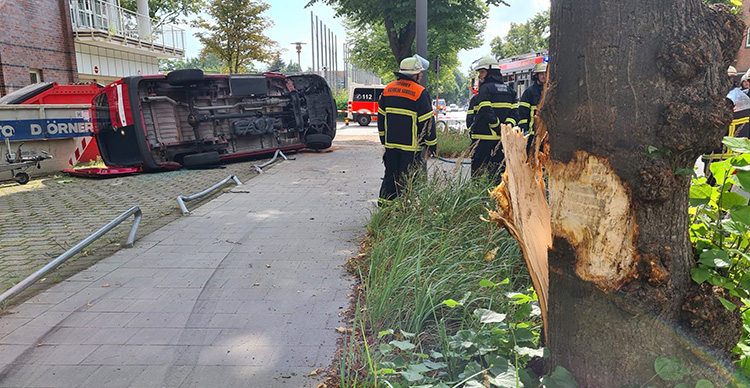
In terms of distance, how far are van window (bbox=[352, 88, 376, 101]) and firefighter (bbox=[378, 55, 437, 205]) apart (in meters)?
23.6

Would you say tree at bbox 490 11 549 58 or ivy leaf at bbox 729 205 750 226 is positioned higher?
tree at bbox 490 11 549 58

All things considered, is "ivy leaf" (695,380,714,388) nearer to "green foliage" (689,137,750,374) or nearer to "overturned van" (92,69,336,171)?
Answer: "green foliage" (689,137,750,374)

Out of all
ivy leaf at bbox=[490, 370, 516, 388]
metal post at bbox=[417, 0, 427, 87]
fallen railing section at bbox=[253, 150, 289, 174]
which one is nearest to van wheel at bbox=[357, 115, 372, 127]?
fallen railing section at bbox=[253, 150, 289, 174]

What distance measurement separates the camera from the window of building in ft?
57.9

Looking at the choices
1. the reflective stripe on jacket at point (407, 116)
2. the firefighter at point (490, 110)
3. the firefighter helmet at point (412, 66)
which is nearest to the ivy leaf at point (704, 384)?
the reflective stripe on jacket at point (407, 116)

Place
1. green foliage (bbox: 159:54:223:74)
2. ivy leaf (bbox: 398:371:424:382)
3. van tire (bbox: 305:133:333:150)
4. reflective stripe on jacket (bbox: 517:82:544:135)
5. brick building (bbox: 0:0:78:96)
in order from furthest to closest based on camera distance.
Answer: green foliage (bbox: 159:54:223:74) → brick building (bbox: 0:0:78:96) → van tire (bbox: 305:133:333:150) → reflective stripe on jacket (bbox: 517:82:544:135) → ivy leaf (bbox: 398:371:424:382)

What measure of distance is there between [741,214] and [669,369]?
64 cm

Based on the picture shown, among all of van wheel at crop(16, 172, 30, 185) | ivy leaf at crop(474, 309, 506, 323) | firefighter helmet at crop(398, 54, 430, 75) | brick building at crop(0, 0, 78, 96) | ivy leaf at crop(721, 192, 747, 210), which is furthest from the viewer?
brick building at crop(0, 0, 78, 96)

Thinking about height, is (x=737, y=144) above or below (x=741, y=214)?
above

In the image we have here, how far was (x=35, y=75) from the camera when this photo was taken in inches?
706

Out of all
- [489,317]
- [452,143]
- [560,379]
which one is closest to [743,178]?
[560,379]

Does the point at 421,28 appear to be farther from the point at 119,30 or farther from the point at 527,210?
the point at 119,30

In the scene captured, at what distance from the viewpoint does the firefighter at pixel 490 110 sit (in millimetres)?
6652

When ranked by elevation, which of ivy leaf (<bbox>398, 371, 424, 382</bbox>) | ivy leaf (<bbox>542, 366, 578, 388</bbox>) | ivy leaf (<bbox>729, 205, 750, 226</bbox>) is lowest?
ivy leaf (<bbox>398, 371, 424, 382</bbox>)
